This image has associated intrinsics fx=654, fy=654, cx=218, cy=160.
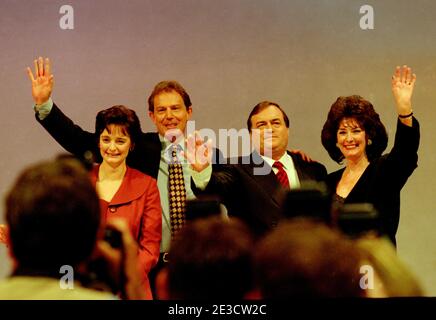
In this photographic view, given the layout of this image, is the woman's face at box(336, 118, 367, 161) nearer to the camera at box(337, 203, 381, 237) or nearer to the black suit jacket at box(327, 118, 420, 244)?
the black suit jacket at box(327, 118, 420, 244)

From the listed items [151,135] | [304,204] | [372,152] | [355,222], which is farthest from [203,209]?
[372,152]

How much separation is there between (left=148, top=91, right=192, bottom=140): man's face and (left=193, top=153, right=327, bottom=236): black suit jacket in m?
0.26

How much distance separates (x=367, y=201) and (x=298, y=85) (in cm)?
80

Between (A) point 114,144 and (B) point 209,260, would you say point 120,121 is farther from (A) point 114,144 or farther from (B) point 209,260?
(B) point 209,260

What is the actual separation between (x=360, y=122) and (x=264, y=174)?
47cm

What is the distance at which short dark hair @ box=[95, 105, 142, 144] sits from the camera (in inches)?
108

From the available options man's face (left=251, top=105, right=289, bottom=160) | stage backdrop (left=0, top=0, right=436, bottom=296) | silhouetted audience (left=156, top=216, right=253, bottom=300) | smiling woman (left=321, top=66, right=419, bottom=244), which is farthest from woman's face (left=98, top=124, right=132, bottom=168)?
silhouetted audience (left=156, top=216, right=253, bottom=300)

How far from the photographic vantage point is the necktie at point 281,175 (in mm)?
2814

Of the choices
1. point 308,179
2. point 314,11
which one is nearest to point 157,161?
point 308,179

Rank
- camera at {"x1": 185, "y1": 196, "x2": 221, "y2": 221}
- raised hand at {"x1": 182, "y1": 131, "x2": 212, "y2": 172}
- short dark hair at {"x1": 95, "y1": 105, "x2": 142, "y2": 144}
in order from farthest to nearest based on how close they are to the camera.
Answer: short dark hair at {"x1": 95, "y1": 105, "x2": 142, "y2": 144} → raised hand at {"x1": 182, "y1": 131, "x2": 212, "y2": 172} → camera at {"x1": 185, "y1": 196, "x2": 221, "y2": 221}

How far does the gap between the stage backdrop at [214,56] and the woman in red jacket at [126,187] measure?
0.44m

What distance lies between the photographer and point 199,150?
245 cm

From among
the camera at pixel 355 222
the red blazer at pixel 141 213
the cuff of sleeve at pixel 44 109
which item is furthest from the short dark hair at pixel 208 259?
the cuff of sleeve at pixel 44 109

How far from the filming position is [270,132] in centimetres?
284
